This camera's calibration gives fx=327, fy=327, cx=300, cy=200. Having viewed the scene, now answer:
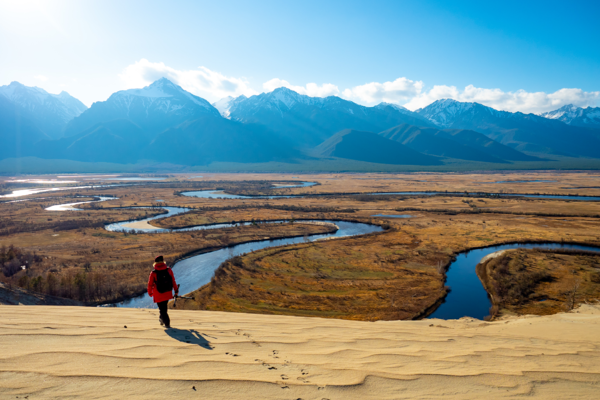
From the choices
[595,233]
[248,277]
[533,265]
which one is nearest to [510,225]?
[595,233]

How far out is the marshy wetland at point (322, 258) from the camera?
23156 millimetres

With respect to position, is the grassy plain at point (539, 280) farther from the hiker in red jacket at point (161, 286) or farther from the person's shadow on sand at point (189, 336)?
the hiker in red jacket at point (161, 286)

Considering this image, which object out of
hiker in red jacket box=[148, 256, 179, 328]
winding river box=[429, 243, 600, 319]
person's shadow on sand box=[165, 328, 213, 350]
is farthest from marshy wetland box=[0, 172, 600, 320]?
person's shadow on sand box=[165, 328, 213, 350]

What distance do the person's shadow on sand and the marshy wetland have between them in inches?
409

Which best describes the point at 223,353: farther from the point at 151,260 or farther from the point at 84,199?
the point at 84,199

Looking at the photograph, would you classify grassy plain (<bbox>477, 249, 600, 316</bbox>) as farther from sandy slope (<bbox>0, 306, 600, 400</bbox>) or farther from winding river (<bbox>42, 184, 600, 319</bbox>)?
sandy slope (<bbox>0, 306, 600, 400</bbox>)

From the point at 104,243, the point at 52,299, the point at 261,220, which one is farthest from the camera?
the point at 261,220

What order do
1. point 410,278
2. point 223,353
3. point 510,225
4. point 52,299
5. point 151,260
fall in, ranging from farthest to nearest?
point 510,225
point 151,260
point 410,278
point 52,299
point 223,353

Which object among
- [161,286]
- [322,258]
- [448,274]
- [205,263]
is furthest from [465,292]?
[161,286]

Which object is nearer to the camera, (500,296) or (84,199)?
(500,296)

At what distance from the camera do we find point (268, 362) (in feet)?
18.5

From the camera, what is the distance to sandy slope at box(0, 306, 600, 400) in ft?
14.6

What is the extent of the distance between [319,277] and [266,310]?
7624 millimetres

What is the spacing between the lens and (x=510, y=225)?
49.7m
